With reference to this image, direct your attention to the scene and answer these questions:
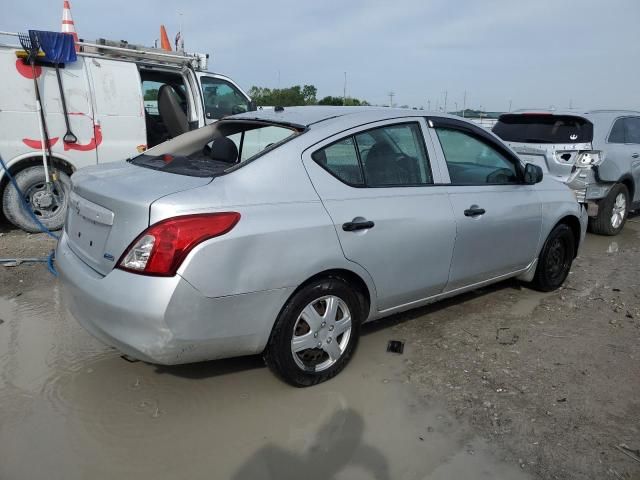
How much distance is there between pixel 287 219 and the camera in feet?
8.65

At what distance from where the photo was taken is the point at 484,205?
12.2 feet

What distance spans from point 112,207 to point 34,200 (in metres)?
4.27

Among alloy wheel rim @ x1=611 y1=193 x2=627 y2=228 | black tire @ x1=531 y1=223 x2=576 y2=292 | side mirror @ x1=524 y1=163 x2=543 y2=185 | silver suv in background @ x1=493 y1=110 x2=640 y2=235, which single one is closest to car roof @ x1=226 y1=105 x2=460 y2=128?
side mirror @ x1=524 y1=163 x2=543 y2=185

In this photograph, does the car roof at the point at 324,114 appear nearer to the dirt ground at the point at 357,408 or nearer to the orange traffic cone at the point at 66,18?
the dirt ground at the point at 357,408

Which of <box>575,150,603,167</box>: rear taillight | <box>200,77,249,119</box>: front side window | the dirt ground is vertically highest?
<box>200,77,249,119</box>: front side window

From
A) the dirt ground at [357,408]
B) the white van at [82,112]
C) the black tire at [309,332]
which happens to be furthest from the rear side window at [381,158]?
the white van at [82,112]

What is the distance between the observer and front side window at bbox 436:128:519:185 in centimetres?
362

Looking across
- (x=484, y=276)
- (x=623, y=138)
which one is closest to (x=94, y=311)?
(x=484, y=276)

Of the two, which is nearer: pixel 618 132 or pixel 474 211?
pixel 474 211

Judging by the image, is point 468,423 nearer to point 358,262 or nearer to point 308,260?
point 358,262

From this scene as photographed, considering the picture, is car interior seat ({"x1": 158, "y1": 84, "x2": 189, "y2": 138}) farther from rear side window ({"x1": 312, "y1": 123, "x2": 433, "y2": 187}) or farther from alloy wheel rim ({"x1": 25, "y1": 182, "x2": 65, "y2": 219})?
rear side window ({"x1": 312, "y1": 123, "x2": 433, "y2": 187})

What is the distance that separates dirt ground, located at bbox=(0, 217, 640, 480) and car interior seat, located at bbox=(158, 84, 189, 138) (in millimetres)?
3579

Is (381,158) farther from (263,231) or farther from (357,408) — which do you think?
(357,408)

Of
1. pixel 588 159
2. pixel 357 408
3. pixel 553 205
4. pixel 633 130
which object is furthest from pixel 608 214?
pixel 357 408
